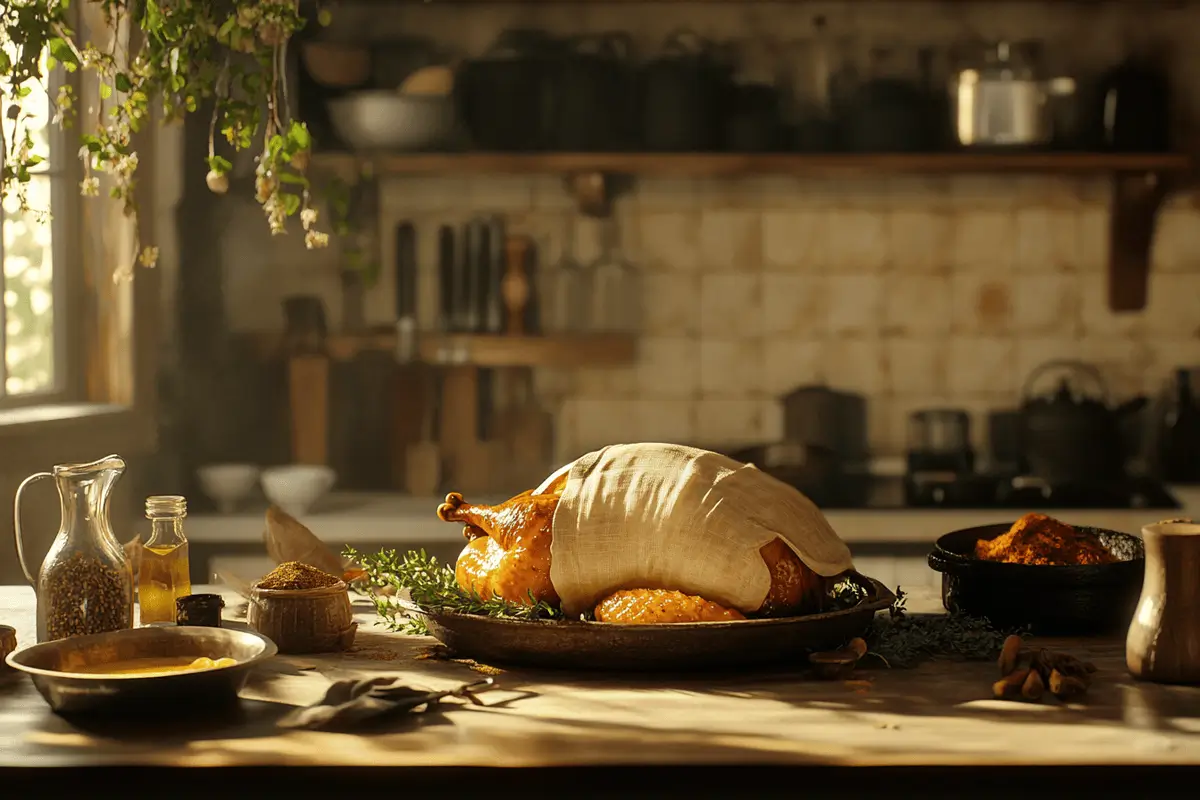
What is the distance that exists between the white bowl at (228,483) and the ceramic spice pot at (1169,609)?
7.65 feet

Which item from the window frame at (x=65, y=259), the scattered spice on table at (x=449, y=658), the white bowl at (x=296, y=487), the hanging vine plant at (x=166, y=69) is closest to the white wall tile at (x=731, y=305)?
the white bowl at (x=296, y=487)

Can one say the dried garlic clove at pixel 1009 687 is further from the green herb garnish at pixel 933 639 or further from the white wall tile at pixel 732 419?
the white wall tile at pixel 732 419

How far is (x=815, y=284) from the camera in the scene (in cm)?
360

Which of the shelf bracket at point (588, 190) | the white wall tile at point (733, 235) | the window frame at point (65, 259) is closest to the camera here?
the window frame at point (65, 259)

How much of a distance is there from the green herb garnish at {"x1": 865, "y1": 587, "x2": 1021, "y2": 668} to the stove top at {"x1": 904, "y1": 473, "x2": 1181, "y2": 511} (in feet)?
5.46

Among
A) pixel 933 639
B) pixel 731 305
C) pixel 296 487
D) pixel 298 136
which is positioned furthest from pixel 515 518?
pixel 731 305

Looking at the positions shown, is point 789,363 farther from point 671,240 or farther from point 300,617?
point 300,617

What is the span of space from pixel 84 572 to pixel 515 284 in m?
2.17

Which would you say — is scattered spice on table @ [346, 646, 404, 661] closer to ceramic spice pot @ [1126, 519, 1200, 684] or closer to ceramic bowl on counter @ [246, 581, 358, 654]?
ceramic bowl on counter @ [246, 581, 358, 654]

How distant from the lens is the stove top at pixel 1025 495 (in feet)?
10.2

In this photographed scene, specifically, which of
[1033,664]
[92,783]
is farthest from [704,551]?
[92,783]

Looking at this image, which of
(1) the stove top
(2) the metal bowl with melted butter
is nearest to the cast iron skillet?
(2) the metal bowl with melted butter

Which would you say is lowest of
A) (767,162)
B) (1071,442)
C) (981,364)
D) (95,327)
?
(1071,442)

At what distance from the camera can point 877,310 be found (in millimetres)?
A: 3592
